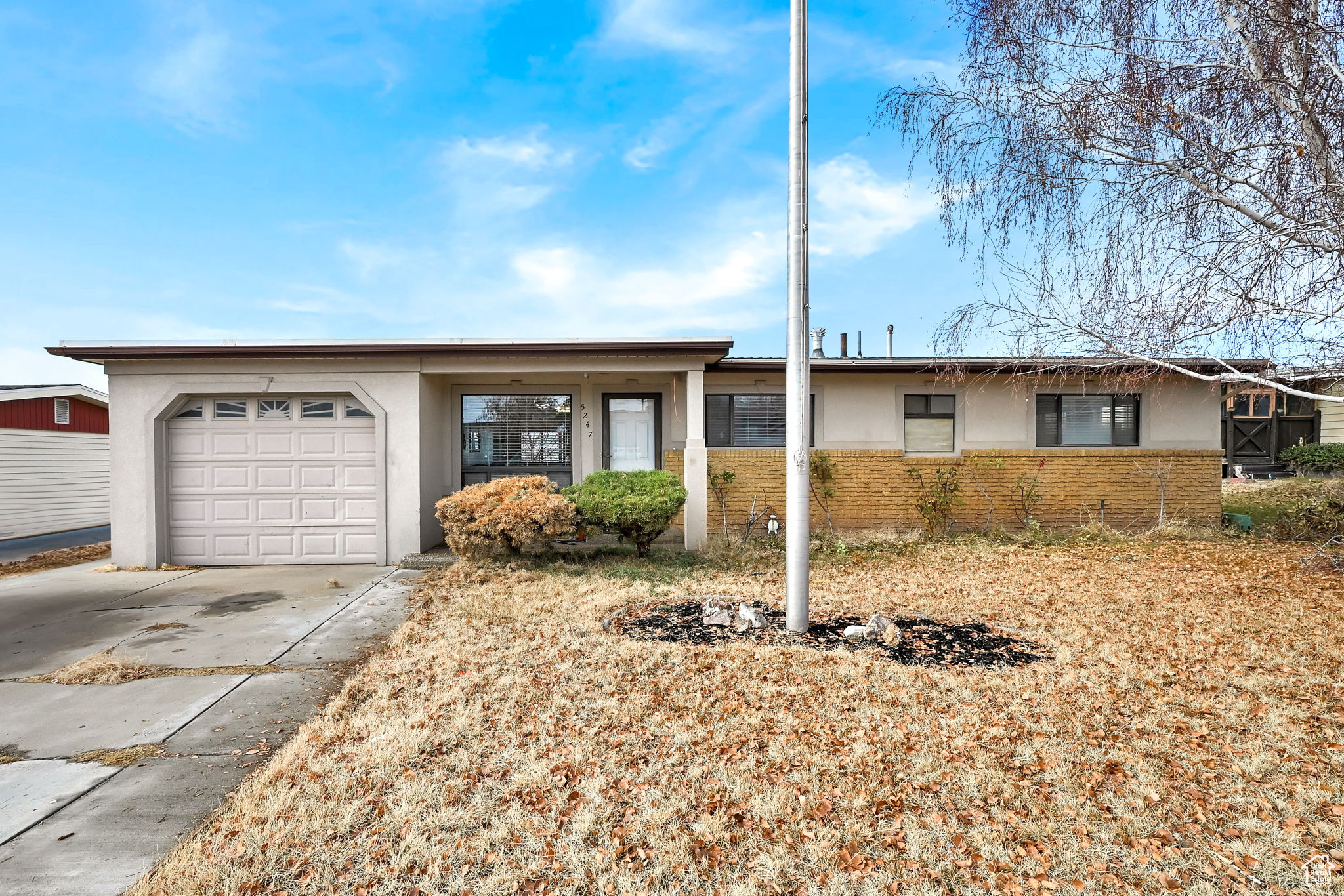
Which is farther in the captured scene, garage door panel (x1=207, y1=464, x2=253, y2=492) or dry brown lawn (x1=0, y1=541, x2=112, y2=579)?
dry brown lawn (x1=0, y1=541, x2=112, y2=579)

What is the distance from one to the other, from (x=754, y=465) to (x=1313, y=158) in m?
7.44

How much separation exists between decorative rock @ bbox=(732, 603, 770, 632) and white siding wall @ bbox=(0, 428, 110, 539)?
15615mm

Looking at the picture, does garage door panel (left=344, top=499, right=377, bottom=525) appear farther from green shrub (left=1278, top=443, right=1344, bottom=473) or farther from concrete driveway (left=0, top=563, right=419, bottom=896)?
green shrub (left=1278, top=443, right=1344, bottom=473)

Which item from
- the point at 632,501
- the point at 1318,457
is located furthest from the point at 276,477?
the point at 1318,457

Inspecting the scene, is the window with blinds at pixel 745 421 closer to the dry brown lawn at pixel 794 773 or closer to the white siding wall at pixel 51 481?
the dry brown lawn at pixel 794 773

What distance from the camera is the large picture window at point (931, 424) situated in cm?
1111

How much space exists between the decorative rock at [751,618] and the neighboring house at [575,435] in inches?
142

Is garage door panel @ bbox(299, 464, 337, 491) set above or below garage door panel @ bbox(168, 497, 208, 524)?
above

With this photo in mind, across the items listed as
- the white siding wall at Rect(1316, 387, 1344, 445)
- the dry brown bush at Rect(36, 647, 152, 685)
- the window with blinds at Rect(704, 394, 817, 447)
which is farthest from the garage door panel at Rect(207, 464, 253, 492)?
the white siding wall at Rect(1316, 387, 1344, 445)

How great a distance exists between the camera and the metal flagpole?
5273mm

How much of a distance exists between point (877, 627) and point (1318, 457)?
19.0m

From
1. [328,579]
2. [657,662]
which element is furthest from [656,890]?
[328,579]

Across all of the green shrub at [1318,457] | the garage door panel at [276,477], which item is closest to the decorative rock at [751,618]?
the garage door panel at [276,477]

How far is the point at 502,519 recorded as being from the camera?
25.8 ft
